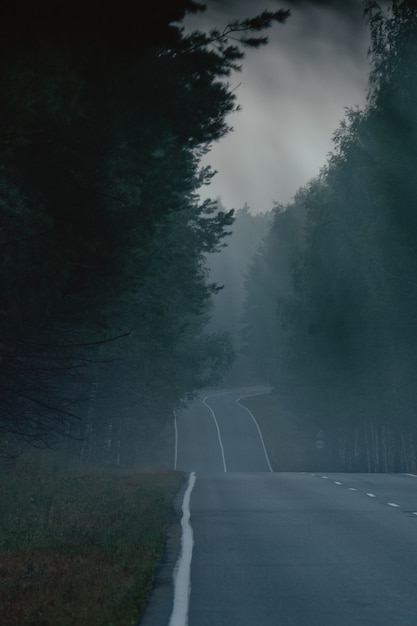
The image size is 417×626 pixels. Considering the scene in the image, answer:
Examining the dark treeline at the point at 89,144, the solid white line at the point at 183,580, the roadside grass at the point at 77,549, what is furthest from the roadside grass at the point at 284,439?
the solid white line at the point at 183,580

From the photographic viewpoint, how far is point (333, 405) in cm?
6341

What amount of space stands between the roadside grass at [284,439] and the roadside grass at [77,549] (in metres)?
44.3

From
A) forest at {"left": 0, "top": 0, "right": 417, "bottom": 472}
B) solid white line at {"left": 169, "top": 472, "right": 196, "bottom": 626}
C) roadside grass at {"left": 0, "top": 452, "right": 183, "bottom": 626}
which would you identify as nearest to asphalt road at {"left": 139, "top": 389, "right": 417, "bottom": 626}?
solid white line at {"left": 169, "top": 472, "right": 196, "bottom": 626}

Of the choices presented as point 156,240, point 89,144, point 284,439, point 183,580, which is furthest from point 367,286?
point 284,439

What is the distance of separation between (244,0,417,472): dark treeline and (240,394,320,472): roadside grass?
2137 millimetres

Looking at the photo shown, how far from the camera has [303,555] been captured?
14031mm

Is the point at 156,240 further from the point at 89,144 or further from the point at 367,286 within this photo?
the point at 367,286

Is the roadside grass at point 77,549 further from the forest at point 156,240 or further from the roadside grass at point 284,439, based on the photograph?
the roadside grass at point 284,439

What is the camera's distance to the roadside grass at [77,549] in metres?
9.66

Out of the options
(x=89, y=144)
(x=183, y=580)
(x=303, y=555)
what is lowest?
(x=183, y=580)

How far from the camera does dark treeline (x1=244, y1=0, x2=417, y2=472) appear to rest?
131ft

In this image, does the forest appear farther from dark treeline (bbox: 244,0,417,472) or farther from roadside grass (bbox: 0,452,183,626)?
roadside grass (bbox: 0,452,183,626)

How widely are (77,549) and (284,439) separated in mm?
74303

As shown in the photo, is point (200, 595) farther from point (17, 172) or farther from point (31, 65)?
point (17, 172)
